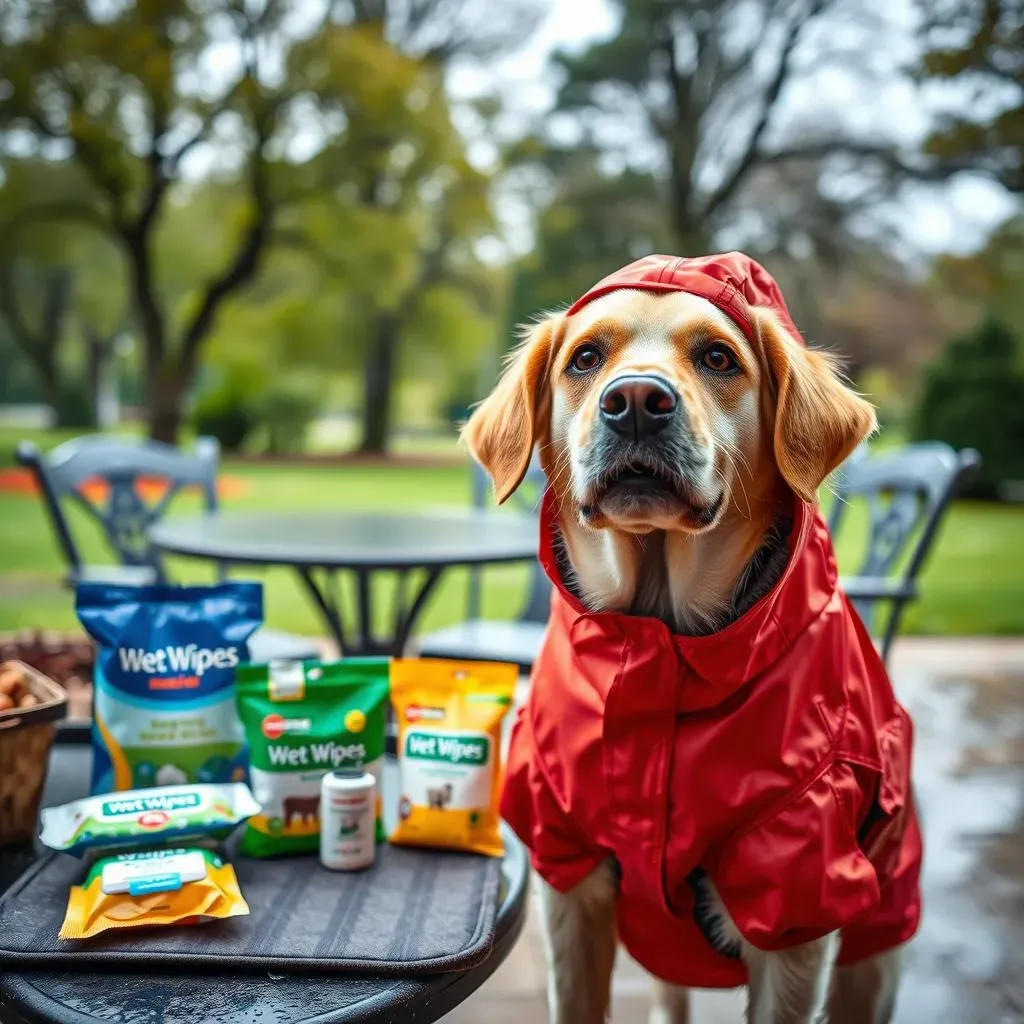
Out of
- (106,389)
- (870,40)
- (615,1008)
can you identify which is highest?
(870,40)

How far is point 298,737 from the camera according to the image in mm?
1286

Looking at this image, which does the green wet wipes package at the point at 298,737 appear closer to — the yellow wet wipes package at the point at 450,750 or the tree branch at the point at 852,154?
the yellow wet wipes package at the point at 450,750

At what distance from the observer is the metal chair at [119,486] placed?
3.26m

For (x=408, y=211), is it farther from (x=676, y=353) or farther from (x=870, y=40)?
(x=676, y=353)

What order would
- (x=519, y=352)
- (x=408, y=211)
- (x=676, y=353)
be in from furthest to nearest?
(x=408, y=211) → (x=519, y=352) → (x=676, y=353)

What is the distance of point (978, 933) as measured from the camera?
2.42 meters

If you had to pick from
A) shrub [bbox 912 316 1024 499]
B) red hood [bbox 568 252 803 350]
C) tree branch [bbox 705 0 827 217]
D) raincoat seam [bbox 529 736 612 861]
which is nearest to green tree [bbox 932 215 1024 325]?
shrub [bbox 912 316 1024 499]

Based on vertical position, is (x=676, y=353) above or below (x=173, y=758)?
above

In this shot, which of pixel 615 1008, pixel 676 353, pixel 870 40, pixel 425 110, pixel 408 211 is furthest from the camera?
pixel 408 211

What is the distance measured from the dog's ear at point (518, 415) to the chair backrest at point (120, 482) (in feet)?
7.46

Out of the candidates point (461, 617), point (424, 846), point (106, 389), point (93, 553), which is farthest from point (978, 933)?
point (106, 389)

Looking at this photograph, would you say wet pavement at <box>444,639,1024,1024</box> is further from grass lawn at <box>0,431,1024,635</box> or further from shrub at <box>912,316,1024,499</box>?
shrub at <box>912,316,1024,499</box>

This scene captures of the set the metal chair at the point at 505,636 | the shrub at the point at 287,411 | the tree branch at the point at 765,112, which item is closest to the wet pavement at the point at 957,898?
the metal chair at the point at 505,636

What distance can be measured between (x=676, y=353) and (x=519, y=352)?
313 millimetres
